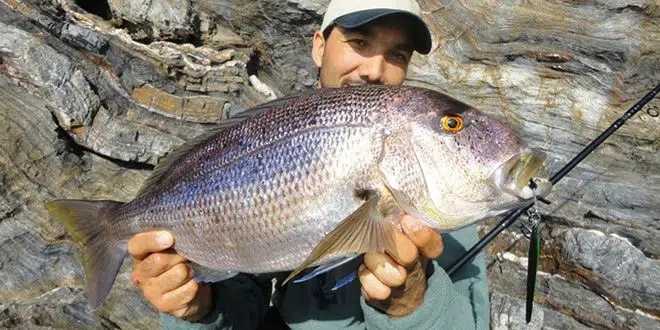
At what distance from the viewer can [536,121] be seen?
15.6ft

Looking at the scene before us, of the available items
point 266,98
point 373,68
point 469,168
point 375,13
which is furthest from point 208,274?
point 266,98

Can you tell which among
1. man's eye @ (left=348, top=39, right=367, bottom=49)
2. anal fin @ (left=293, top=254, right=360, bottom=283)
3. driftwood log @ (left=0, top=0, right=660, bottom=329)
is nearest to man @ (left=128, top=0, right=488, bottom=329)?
man's eye @ (left=348, top=39, right=367, bottom=49)

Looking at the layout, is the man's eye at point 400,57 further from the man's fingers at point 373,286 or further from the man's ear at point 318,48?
the man's fingers at point 373,286

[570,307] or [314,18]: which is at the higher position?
[314,18]

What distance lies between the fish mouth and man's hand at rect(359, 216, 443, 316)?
322 millimetres

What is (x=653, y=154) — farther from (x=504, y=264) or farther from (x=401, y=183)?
(x=401, y=183)

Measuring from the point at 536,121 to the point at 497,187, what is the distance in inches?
135

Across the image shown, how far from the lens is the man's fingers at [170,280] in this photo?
2178mm

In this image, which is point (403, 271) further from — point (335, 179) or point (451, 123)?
point (451, 123)

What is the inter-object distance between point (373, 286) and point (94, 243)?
1386 mm

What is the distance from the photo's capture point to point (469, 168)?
173cm

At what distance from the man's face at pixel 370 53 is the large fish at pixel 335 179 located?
3.08ft

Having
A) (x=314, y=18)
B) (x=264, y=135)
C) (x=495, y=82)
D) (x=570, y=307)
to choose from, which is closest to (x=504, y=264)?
(x=570, y=307)

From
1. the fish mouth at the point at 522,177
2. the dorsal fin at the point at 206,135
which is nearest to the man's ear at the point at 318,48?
the dorsal fin at the point at 206,135
